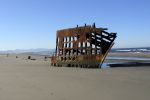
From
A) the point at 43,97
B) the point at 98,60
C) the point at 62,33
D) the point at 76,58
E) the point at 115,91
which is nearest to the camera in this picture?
the point at 43,97

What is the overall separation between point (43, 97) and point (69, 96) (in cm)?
75

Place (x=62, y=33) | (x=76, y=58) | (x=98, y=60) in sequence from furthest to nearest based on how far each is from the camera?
(x=62, y=33) < (x=76, y=58) < (x=98, y=60)

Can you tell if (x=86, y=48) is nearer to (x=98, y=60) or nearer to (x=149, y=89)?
(x=98, y=60)

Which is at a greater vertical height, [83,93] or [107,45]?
[107,45]

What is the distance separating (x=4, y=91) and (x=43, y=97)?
1.72 metres

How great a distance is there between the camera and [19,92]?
31.4 feet

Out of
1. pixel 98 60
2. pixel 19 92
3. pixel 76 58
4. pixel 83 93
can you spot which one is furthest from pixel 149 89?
pixel 76 58

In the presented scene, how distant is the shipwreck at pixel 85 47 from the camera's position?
19.7 meters

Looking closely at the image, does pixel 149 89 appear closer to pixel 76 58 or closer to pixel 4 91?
pixel 4 91

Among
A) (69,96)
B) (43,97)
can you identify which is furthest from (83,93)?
(43,97)

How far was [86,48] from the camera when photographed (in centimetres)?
2039

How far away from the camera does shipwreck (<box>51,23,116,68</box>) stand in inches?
774

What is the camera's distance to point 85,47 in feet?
67.3

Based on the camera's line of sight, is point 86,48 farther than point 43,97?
Yes
